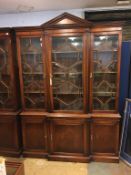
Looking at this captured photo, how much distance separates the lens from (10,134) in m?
2.96

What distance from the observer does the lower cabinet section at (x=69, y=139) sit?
108 inches

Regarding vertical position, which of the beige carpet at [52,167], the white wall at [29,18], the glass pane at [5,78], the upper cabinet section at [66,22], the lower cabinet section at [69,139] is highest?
the white wall at [29,18]

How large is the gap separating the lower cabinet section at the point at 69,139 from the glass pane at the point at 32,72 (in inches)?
17.4

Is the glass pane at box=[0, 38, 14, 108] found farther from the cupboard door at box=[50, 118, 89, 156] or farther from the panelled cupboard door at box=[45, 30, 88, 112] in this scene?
the cupboard door at box=[50, 118, 89, 156]

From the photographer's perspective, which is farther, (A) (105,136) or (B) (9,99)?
(B) (9,99)

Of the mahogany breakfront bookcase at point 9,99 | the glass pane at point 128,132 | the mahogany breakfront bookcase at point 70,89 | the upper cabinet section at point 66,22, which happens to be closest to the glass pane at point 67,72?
the mahogany breakfront bookcase at point 70,89

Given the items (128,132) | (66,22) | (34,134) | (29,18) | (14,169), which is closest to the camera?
(14,169)

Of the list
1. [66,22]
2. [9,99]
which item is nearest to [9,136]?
[9,99]

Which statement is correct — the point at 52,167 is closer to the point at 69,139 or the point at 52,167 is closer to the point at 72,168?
the point at 72,168

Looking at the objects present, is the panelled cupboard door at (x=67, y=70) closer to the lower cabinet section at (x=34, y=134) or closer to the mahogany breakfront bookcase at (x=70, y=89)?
the mahogany breakfront bookcase at (x=70, y=89)

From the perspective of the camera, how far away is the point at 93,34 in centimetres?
252

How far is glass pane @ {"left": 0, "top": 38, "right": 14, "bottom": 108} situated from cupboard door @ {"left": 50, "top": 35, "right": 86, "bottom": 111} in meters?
0.71

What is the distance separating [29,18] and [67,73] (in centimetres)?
134

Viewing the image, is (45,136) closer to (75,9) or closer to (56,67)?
(56,67)
